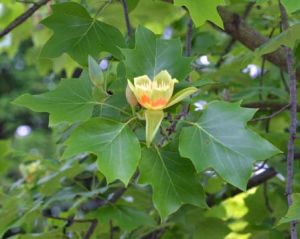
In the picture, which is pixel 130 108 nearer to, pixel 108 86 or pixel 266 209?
pixel 108 86

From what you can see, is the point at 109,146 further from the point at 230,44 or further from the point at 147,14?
the point at 230,44

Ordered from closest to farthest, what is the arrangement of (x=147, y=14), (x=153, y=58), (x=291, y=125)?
(x=153, y=58)
(x=291, y=125)
(x=147, y=14)

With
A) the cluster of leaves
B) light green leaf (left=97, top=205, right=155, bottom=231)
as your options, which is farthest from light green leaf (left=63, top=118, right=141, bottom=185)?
light green leaf (left=97, top=205, right=155, bottom=231)

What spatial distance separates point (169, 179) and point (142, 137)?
31 cm

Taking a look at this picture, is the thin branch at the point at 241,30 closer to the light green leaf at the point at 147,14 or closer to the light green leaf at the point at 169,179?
the light green leaf at the point at 147,14

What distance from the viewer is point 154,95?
1072 millimetres

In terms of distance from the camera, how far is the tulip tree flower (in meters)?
1.07

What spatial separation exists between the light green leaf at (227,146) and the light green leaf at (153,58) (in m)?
0.13

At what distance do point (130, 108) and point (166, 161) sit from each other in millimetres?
125

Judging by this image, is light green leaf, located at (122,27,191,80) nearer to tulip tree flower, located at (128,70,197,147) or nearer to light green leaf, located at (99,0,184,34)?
tulip tree flower, located at (128,70,197,147)

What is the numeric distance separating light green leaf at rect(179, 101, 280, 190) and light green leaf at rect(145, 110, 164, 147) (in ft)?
0.18

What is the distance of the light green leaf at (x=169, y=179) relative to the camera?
112cm

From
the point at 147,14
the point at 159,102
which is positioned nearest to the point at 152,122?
the point at 159,102

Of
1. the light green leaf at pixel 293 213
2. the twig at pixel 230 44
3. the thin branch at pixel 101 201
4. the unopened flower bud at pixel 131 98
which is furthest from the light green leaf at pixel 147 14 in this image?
the light green leaf at pixel 293 213
